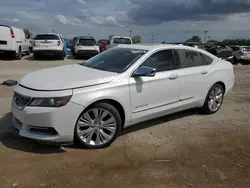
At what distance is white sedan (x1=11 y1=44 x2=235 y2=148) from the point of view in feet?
12.2

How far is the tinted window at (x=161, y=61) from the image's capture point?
4774 millimetres

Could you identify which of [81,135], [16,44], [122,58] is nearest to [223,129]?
[122,58]

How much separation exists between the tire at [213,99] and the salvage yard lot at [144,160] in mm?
615

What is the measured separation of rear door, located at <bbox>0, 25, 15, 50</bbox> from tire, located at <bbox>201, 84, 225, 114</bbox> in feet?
45.5

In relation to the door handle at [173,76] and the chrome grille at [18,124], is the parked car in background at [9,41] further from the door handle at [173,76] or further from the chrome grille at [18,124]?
the door handle at [173,76]

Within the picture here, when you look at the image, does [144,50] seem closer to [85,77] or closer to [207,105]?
[85,77]

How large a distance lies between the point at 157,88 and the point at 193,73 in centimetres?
107

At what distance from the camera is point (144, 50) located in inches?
193

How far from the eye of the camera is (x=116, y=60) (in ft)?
15.9

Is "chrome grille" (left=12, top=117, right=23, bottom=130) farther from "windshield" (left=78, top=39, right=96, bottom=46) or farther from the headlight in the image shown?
"windshield" (left=78, top=39, right=96, bottom=46)

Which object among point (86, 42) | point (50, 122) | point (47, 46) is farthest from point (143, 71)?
point (86, 42)

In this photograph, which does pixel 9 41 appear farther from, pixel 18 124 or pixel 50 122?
pixel 50 122

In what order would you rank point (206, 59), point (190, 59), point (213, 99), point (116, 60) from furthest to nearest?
point (213, 99) → point (206, 59) → point (190, 59) → point (116, 60)

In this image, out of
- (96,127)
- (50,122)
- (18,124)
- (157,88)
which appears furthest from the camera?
(157,88)
